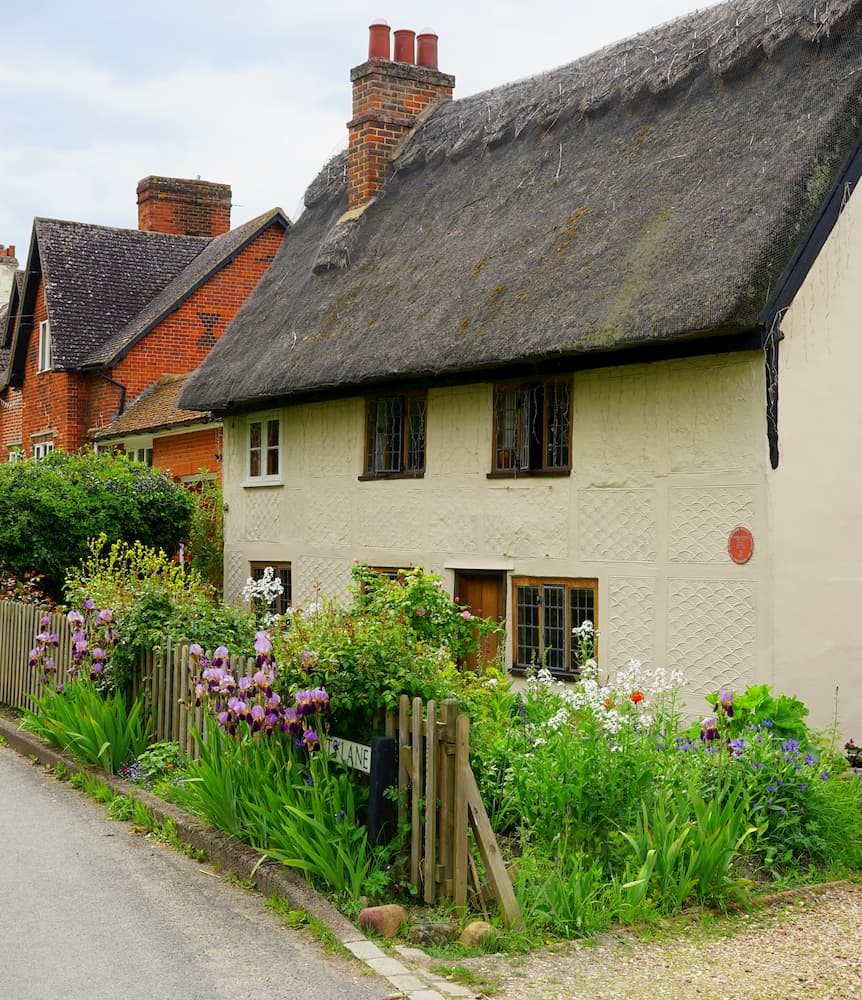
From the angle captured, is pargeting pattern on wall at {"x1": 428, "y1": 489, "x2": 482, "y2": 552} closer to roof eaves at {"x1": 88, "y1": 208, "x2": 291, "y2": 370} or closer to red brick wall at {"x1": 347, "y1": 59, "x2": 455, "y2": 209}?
red brick wall at {"x1": 347, "y1": 59, "x2": 455, "y2": 209}

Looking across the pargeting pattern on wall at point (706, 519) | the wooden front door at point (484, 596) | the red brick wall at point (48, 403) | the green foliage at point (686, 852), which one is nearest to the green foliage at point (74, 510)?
the wooden front door at point (484, 596)

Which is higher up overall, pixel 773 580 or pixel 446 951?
pixel 773 580

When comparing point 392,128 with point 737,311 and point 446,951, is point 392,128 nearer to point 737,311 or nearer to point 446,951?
point 737,311

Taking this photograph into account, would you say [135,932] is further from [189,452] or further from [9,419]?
[9,419]

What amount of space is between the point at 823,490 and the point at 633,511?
72.3 inches

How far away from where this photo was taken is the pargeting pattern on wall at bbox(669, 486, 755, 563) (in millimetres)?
11672

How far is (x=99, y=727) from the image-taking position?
1084 cm

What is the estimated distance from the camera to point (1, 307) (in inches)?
1598

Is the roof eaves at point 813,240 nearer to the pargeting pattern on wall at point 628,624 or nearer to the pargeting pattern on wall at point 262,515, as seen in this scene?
the pargeting pattern on wall at point 628,624

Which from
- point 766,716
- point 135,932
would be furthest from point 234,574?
point 135,932

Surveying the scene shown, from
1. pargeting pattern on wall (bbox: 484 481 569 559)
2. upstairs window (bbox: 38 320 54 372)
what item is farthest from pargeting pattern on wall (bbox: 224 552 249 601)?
upstairs window (bbox: 38 320 54 372)

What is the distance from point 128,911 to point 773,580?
21.2ft

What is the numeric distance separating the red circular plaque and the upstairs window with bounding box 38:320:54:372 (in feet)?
69.2

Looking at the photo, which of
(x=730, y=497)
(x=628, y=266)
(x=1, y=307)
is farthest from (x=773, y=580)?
(x=1, y=307)
